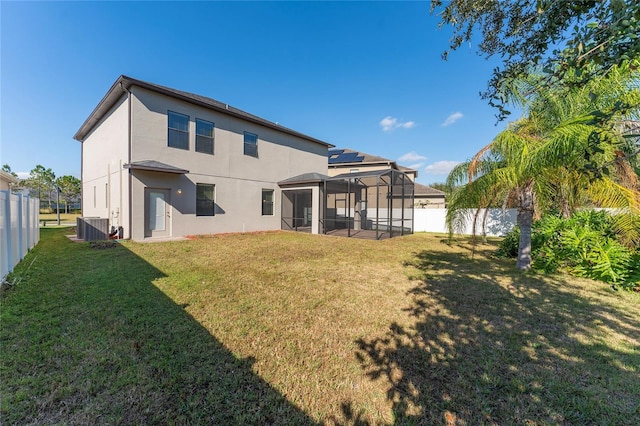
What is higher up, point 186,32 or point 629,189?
point 186,32

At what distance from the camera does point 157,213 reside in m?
10.7

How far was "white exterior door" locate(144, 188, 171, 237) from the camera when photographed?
1043 cm

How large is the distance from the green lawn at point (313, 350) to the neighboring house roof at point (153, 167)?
4797 millimetres

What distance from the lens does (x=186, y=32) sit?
33.9 feet

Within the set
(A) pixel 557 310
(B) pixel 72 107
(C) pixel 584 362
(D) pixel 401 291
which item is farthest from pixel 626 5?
(B) pixel 72 107

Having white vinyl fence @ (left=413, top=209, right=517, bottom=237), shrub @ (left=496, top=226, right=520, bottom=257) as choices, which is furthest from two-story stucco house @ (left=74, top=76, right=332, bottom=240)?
shrub @ (left=496, top=226, right=520, bottom=257)

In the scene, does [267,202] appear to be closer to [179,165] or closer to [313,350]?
[179,165]

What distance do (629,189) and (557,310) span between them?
11.6ft

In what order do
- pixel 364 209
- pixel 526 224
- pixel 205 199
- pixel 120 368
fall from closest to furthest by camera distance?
pixel 120 368 < pixel 526 224 < pixel 205 199 < pixel 364 209

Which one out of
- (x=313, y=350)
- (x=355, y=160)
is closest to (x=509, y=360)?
(x=313, y=350)

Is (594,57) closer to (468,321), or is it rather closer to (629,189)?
(468,321)

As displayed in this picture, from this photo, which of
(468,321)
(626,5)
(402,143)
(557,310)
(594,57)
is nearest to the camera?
(626,5)

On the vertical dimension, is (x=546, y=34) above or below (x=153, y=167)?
above

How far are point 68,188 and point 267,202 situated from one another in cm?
2482
